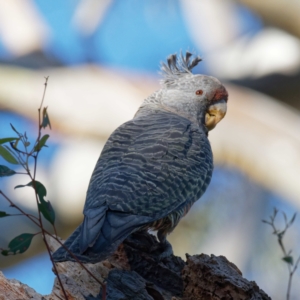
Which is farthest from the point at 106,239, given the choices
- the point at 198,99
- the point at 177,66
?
the point at 177,66

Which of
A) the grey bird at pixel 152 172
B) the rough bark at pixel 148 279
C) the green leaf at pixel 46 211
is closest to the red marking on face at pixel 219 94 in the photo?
the grey bird at pixel 152 172

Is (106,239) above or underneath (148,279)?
underneath

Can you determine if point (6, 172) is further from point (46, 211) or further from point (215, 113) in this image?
point (215, 113)

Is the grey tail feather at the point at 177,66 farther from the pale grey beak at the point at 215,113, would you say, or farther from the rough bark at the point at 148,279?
the rough bark at the point at 148,279

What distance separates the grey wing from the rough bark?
328mm

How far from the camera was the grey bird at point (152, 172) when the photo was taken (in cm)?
243

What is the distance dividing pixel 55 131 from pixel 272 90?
2712 millimetres

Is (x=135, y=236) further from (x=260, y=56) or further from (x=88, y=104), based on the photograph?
(x=260, y=56)

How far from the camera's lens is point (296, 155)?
6609 mm

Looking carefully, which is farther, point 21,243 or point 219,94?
point 219,94

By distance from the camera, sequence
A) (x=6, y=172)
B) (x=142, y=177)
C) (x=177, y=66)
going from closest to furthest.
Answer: (x=6, y=172)
(x=142, y=177)
(x=177, y=66)

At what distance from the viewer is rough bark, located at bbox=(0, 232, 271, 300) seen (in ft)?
7.86

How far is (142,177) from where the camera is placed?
282cm

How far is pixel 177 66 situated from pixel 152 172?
1.76 m
